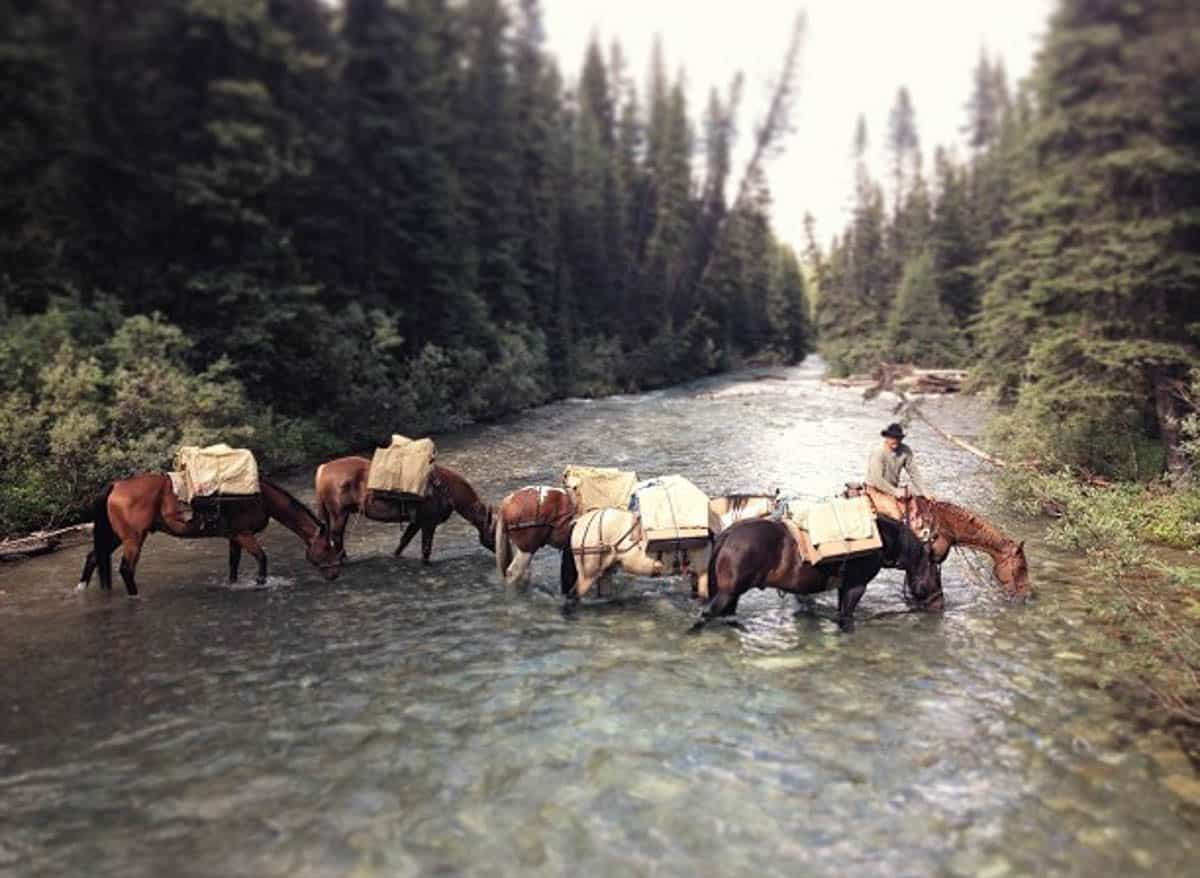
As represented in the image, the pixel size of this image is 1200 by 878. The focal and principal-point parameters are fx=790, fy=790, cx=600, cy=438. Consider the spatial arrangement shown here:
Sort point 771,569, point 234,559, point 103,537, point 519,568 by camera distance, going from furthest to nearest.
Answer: point 234,559 → point 519,568 → point 103,537 → point 771,569

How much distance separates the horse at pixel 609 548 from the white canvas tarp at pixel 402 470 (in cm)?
289

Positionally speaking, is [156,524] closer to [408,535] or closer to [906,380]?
[408,535]

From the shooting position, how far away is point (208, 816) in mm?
5309

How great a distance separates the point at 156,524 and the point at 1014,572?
10.8 meters

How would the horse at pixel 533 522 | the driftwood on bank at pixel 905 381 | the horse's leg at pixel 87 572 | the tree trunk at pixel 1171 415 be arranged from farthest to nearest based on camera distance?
Result: 1. the driftwood on bank at pixel 905 381
2. the tree trunk at pixel 1171 415
3. the horse at pixel 533 522
4. the horse's leg at pixel 87 572

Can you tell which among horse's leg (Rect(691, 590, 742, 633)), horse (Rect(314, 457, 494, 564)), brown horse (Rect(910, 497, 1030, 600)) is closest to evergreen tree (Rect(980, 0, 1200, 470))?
brown horse (Rect(910, 497, 1030, 600))

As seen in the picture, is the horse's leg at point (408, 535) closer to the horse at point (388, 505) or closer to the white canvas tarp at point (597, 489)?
the horse at point (388, 505)

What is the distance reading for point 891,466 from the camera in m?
10.9

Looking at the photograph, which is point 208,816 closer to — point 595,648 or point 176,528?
point 595,648

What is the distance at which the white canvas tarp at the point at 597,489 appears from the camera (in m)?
10.3

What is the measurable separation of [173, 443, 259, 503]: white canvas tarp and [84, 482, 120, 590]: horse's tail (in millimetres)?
867

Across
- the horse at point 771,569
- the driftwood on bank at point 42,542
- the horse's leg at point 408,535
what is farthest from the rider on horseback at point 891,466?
the driftwood on bank at point 42,542

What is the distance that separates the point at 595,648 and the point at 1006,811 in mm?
4108

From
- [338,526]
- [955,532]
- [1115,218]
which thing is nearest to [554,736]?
[955,532]
